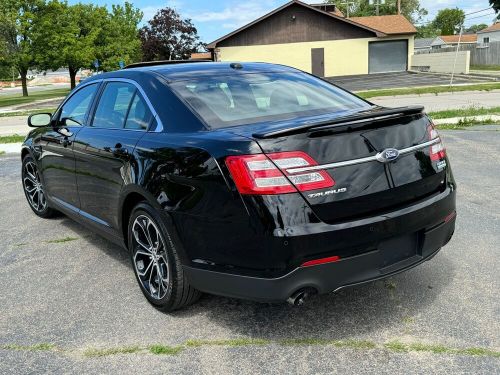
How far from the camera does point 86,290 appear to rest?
402 centimetres

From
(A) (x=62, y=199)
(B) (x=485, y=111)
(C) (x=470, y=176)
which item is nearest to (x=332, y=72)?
(B) (x=485, y=111)

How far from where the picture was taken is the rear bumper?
276 cm

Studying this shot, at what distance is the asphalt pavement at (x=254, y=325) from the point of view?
290cm

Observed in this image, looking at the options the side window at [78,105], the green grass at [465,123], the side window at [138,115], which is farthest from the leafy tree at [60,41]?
the side window at [138,115]

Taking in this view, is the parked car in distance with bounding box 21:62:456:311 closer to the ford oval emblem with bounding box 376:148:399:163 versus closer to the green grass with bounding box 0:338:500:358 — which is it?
the ford oval emblem with bounding box 376:148:399:163

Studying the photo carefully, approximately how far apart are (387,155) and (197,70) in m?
1.75

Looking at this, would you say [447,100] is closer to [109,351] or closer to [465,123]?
[465,123]

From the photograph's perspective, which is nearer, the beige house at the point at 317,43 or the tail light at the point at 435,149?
the tail light at the point at 435,149

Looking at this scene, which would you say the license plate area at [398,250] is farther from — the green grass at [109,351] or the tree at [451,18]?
the tree at [451,18]

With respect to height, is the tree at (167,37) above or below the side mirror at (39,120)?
above

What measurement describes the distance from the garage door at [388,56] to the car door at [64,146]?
125ft

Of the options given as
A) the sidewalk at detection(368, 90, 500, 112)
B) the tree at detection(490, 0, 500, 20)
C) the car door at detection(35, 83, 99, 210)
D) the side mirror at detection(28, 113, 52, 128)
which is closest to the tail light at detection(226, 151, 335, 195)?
the car door at detection(35, 83, 99, 210)

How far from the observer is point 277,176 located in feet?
8.86

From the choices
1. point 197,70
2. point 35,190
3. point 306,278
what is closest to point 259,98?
point 197,70
